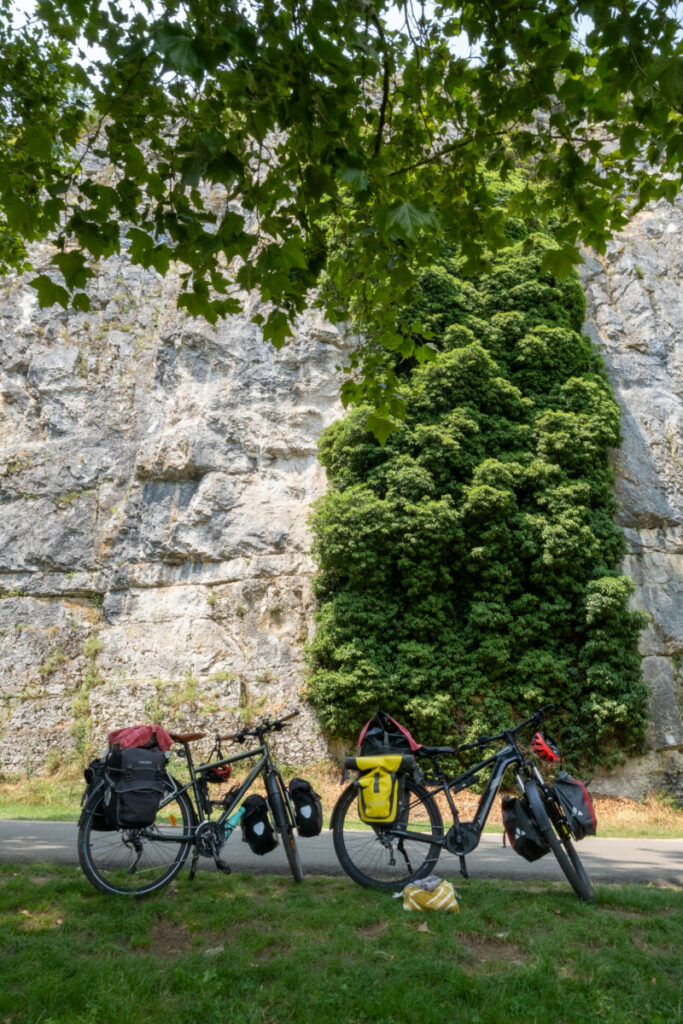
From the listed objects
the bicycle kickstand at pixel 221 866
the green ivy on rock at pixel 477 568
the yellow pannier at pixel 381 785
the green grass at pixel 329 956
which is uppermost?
the green ivy on rock at pixel 477 568

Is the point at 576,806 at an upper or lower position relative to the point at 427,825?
upper

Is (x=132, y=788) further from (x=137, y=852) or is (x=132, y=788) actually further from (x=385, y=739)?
(x=385, y=739)

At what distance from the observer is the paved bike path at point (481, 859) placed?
494cm

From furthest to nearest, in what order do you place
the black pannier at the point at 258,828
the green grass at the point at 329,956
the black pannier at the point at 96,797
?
the black pannier at the point at 258,828
the black pannier at the point at 96,797
the green grass at the point at 329,956

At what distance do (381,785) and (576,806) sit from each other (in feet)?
4.27

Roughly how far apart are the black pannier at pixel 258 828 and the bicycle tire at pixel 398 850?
19.6 inches

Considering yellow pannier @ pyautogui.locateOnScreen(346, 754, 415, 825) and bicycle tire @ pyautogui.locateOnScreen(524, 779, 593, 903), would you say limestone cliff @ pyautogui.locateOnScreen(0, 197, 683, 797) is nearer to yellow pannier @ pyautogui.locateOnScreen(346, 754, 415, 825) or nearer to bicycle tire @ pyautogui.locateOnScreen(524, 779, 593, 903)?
yellow pannier @ pyautogui.locateOnScreen(346, 754, 415, 825)

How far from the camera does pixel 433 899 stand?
3.95 metres

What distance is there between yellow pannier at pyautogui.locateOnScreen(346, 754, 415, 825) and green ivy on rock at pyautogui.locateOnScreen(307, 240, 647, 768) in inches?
307

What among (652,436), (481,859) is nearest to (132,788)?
(481,859)

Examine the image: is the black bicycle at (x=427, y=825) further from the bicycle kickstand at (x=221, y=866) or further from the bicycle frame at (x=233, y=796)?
the bicycle kickstand at (x=221, y=866)

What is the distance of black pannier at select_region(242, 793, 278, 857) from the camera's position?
452 centimetres

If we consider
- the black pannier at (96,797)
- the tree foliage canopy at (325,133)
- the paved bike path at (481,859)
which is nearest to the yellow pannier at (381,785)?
the paved bike path at (481,859)

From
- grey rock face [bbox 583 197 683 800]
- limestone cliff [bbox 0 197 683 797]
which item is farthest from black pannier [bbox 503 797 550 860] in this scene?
grey rock face [bbox 583 197 683 800]
